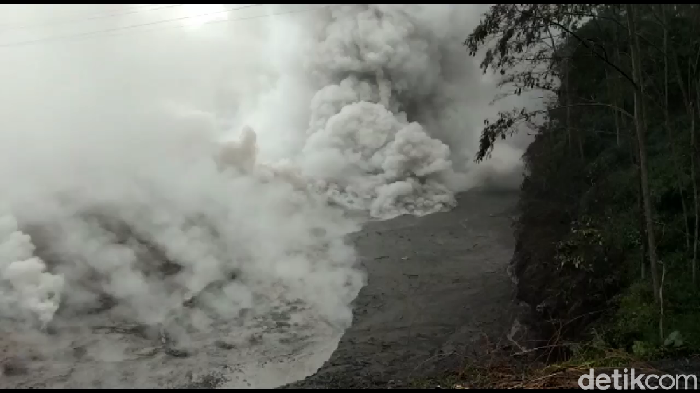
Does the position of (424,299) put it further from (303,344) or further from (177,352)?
(177,352)

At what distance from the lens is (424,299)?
17.8m

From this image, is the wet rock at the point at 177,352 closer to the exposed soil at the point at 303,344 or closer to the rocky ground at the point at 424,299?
the exposed soil at the point at 303,344

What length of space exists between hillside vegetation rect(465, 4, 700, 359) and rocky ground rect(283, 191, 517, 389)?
4.98 feet

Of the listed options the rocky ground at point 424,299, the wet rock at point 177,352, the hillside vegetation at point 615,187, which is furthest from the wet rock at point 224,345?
the hillside vegetation at point 615,187

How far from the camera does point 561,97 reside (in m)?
17.2

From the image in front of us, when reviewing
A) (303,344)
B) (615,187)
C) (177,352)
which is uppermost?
(615,187)

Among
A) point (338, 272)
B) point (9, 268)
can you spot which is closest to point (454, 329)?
point (338, 272)

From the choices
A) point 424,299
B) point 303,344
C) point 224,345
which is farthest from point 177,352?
point 424,299

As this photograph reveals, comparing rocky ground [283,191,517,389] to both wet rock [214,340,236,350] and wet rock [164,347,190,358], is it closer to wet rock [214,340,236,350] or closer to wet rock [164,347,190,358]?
wet rock [214,340,236,350]

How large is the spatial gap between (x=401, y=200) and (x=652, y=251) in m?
23.8

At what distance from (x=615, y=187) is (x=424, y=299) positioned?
6874 mm

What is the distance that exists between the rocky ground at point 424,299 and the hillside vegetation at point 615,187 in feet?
4.98

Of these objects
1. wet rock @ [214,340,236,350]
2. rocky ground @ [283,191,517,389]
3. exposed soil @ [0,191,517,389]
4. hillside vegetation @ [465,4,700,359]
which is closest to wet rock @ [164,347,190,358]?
exposed soil @ [0,191,517,389]

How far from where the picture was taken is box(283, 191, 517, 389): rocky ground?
12898 millimetres
